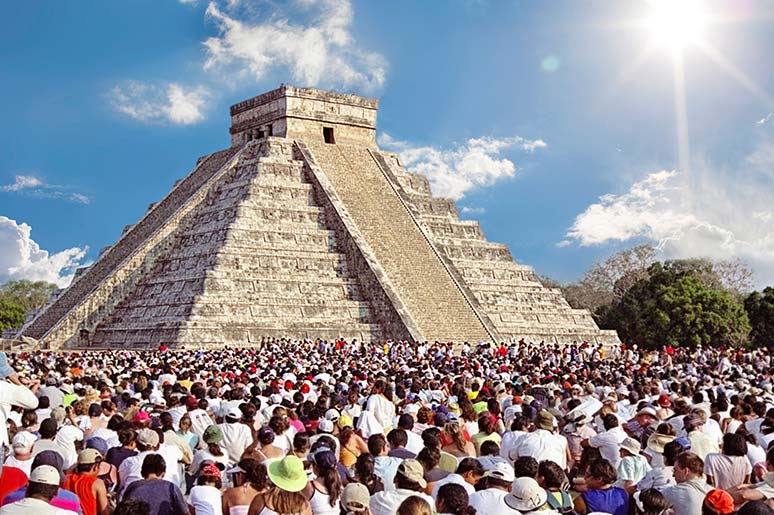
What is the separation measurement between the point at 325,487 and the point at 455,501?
144cm

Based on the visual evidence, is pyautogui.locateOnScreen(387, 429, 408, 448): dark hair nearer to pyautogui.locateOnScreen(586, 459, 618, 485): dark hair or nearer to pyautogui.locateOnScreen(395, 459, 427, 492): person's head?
pyautogui.locateOnScreen(395, 459, 427, 492): person's head

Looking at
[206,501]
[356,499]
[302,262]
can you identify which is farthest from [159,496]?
[302,262]

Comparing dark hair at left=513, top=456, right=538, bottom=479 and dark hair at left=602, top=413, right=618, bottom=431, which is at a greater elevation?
dark hair at left=602, top=413, right=618, bottom=431

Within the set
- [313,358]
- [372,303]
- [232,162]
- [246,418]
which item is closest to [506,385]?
[246,418]

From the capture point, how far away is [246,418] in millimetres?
9578

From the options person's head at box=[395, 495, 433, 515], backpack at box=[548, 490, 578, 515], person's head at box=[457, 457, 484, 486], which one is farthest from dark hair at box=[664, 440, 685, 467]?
person's head at box=[395, 495, 433, 515]

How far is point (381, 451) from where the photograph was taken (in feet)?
24.8

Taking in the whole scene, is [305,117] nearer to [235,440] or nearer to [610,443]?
[235,440]

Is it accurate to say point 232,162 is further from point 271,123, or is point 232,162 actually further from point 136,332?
point 136,332

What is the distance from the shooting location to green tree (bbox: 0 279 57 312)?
70.4 metres

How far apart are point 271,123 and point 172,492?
1401 inches

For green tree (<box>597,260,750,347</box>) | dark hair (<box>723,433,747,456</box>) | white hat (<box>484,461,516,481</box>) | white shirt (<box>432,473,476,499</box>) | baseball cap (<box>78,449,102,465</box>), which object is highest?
green tree (<box>597,260,750,347</box>)

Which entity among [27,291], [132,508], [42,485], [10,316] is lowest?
[132,508]

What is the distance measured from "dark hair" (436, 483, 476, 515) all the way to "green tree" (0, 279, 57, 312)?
69.6 metres
